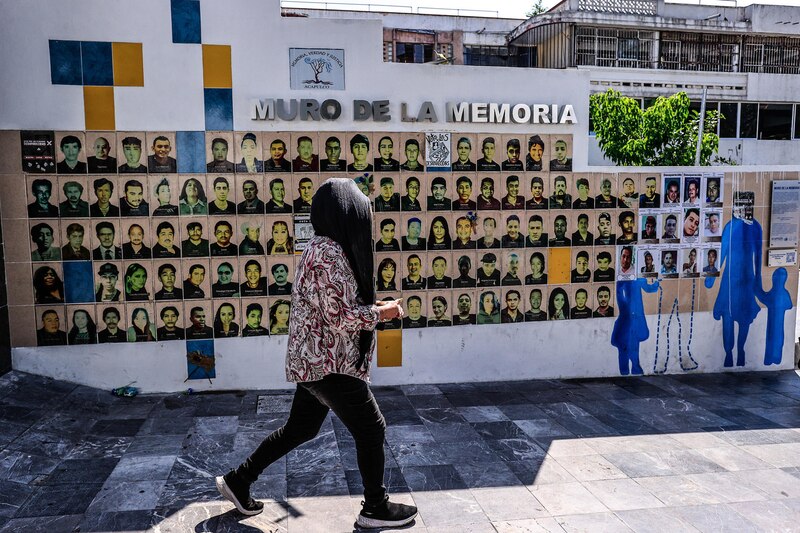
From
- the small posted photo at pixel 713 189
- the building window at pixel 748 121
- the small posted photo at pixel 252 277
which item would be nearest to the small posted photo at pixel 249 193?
the small posted photo at pixel 252 277

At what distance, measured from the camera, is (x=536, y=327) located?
6641 millimetres

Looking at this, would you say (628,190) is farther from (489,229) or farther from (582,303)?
(489,229)

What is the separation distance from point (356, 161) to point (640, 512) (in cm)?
386

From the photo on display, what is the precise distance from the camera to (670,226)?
6.88 metres

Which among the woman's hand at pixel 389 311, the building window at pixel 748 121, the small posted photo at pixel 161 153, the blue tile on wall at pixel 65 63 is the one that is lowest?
the woman's hand at pixel 389 311

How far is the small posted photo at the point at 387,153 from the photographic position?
612 centimetres

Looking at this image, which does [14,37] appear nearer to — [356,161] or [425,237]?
[356,161]

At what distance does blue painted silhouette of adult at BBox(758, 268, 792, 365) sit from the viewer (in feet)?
23.6

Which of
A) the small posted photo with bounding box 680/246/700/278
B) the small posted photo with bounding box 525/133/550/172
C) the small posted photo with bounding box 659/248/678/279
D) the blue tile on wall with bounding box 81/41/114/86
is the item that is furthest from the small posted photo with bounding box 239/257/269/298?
the small posted photo with bounding box 680/246/700/278

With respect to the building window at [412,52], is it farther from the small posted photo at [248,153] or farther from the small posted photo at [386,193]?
the small posted photo at [248,153]

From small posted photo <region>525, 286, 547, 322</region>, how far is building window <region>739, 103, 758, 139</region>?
17569mm

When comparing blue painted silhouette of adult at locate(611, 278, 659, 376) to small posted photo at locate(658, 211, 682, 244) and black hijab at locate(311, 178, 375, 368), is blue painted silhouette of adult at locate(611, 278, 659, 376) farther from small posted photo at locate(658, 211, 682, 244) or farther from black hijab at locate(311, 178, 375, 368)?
black hijab at locate(311, 178, 375, 368)

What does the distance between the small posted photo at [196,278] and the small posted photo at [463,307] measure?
242 cm

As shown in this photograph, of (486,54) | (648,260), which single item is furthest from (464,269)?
(486,54)
